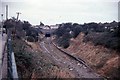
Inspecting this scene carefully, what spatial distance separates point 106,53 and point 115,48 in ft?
4.73

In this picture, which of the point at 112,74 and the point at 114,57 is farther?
the point at 114,57

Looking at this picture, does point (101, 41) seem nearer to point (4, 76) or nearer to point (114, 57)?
point (114, 57)

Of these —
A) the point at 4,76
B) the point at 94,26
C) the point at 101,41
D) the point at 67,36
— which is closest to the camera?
the point at 4,76

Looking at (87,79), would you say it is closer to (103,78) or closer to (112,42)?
(103,78)

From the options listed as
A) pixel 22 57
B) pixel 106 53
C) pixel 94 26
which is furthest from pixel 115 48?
pixel 94 26

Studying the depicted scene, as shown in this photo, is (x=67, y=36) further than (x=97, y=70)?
Yes

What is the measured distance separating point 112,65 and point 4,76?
19982 mm

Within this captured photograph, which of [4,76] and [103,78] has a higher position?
[4,76]

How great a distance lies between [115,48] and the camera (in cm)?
3462

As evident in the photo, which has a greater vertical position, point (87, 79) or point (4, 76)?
point (4, 76)

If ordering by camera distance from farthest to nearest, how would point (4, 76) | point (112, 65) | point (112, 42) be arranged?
point (112, 42) → point (112, 65) → point (4, 76)

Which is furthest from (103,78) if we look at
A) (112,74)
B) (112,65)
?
(112,65)

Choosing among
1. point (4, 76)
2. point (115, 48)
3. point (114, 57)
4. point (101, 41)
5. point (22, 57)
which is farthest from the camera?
point (101, 41)

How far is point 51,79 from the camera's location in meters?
13.1
